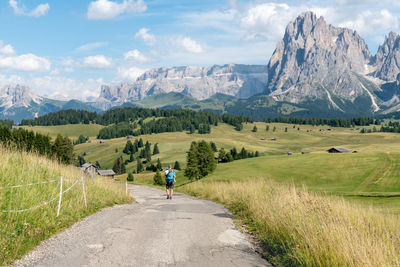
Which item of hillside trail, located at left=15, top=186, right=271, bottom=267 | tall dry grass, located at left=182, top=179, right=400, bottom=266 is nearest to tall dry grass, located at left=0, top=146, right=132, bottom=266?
hillside trail, located at left=15, top=186, right=271, bottom=267

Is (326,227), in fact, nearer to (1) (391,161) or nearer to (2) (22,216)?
(2) (22,216)

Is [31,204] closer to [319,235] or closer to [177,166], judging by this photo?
[319,235]

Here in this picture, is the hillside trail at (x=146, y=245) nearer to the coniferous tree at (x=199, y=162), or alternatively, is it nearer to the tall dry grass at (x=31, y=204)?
the tall dry grass at (x=31, y=204)

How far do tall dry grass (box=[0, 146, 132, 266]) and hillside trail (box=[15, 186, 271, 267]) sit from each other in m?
0.40

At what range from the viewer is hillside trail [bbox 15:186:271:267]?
870 centimetres

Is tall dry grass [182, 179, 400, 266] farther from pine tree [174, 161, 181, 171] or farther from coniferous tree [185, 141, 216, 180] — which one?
pine tree [174, 161, 181, 171]

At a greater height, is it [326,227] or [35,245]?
[326,227]

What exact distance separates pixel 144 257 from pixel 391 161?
98.7 meters

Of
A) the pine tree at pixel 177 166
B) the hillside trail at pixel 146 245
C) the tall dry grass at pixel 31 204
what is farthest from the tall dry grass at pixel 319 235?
the pine tree at pixel 177 166

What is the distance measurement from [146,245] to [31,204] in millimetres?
4902

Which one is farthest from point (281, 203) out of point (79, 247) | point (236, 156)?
point (236, 156)

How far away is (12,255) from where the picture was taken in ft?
28.0

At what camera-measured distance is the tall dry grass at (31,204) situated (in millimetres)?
9531

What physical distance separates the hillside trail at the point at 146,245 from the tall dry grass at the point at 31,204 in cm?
40
